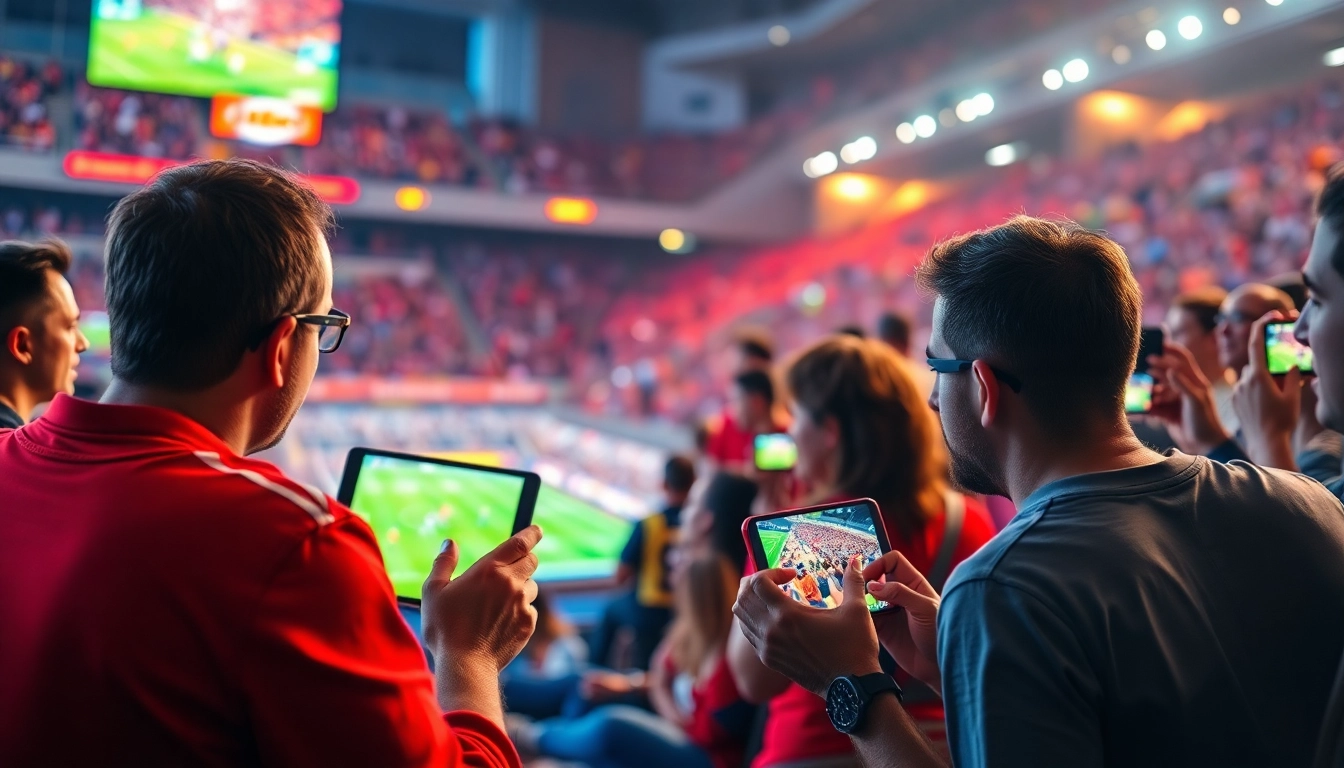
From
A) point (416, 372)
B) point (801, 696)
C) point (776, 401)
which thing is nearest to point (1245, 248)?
point (776, 401)

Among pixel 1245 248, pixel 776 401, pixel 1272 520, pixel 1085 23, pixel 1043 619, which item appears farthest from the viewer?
pixel 1085 23

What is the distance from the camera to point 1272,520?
1.24 meters

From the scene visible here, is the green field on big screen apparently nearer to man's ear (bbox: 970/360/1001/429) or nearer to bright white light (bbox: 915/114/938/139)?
man's ear (bbox: 970/360/1001/429)

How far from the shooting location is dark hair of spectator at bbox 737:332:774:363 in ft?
18.4

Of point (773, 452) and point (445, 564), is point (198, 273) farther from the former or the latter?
point (773, 452)

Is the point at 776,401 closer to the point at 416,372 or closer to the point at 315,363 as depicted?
the point at 315,363

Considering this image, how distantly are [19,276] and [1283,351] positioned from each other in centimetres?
268

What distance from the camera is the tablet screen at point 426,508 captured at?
5.15 ft

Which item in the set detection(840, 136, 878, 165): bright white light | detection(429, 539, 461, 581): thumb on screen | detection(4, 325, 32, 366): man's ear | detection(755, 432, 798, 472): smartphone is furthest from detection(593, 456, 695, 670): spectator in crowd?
detection(840, 136, 878, 165): bright white light

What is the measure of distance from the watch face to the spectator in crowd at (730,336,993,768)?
1.97 ft

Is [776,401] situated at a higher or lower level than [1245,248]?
lower

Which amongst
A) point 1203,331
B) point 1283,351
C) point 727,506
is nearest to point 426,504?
point 727,506

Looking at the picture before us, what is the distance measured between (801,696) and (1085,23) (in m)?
13.6

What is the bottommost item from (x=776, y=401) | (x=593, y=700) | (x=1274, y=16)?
(x=593, y=700)
